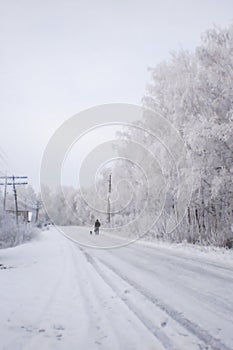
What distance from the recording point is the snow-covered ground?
365cm

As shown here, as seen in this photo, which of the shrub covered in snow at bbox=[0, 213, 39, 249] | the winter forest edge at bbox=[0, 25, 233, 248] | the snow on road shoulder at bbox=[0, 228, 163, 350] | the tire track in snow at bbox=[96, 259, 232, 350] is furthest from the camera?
the shrub covered in snow at bbox=[0, 213, 39, 249]

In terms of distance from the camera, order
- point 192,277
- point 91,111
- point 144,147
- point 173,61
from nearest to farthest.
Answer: point 192,277
point 173,61
point 91,111
point 144,147

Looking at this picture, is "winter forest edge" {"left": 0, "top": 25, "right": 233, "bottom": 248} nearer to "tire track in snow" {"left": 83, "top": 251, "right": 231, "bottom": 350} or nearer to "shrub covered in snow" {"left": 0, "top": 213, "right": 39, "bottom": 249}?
"shrub covered in snow" {"left": 0, "top": 213, "right": 39, "bottom": 249}

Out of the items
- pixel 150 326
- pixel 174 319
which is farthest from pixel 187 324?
pixel 150 326

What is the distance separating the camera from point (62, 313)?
15.9ft

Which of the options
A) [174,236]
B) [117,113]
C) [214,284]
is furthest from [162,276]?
[117,113]

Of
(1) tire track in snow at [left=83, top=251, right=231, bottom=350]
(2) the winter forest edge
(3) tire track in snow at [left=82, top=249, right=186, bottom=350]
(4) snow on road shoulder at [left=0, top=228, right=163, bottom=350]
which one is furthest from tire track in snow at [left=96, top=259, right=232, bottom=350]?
(2) the winter forest edge

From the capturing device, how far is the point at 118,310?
16.3 feet

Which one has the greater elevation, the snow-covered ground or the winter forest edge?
the winter forest edge

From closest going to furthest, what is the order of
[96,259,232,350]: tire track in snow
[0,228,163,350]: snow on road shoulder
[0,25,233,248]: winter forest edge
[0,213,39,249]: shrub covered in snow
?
[96,259,232,350]: tire track in snow → [0,228,163,350]: snow on road shoulder → [0,25,233,248]: winter forest edge → [0,213,39,249]: shrub covered in snow

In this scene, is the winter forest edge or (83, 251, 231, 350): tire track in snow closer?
(83, 251, 231, 350): tire track in snow

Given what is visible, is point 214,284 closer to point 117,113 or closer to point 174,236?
point 174,236

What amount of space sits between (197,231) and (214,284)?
37.1 feet

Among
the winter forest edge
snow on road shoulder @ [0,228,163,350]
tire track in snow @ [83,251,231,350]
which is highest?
the winter forest edge
